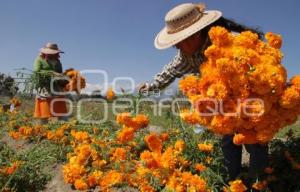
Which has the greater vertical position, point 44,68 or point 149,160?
point 44,68

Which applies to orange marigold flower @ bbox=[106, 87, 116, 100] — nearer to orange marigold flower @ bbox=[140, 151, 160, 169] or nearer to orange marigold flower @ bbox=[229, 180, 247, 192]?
orange marigold flower @ bbox=[140, 151, 160, 169]

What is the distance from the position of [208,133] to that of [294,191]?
45.0 inches

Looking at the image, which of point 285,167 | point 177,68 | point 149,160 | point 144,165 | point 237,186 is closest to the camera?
point 237,186

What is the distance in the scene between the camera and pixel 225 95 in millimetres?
2641

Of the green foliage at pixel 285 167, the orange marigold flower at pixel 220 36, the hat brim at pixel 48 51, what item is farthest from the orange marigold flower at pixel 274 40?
the hat brim at pixel 48 51

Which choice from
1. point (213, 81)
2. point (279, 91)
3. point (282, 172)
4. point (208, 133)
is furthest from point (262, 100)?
point (208, 133)

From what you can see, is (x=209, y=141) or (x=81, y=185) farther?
(x=209, y=141)

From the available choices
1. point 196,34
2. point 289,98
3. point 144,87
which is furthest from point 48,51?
point 289,98

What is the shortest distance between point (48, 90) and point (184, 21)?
469cm

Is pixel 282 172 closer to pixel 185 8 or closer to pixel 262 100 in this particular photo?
pixel 262 100

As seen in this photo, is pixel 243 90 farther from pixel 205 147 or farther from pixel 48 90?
pixel 48 90

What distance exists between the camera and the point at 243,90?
264 centimetres

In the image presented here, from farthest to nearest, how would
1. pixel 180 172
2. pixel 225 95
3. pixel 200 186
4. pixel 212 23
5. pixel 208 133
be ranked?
1. pixel 208 133
2. pixel 212 23
3. pixel 180 172
4. pixel 200 186
5. pixel 225 95

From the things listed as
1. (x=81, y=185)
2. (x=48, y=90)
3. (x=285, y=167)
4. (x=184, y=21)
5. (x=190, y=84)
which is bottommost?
(x=81, y=185)
